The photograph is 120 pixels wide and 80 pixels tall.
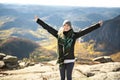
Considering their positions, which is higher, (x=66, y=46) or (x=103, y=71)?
(x=66, y=46)

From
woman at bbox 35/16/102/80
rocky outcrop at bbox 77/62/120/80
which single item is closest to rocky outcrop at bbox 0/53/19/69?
rocky outcrop at bbox 77/62/120/80

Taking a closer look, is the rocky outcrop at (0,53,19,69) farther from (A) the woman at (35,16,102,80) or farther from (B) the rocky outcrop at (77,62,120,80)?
(A) the woman at (35,16,102,80)

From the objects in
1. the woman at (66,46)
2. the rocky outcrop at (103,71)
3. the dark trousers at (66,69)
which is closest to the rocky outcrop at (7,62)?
the rocky outcrop at (103,71)

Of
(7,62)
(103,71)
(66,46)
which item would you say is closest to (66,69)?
(66,46)

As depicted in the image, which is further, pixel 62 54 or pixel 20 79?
pixel 20 79

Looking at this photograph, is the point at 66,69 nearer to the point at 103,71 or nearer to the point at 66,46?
the point at 66,46

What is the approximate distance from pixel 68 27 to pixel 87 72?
20.8 ft

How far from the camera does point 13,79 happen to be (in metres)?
12.5

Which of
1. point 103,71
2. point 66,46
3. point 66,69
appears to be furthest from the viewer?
point 103,71

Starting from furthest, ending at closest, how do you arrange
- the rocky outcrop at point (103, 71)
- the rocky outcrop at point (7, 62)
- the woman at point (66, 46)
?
the rocky outcrop at point (7, 62) → the rocky outcrop at point (103, 71) → the woman at point (66, 46)

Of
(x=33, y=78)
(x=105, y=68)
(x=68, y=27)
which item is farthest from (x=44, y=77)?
(x=68, y=27)

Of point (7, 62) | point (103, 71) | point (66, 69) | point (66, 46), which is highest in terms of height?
point (66, 46)

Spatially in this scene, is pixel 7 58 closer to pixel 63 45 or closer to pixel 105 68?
pixel 105 68

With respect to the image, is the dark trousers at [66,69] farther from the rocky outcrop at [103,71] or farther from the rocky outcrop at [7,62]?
the rocky outcrop at [7,62]
